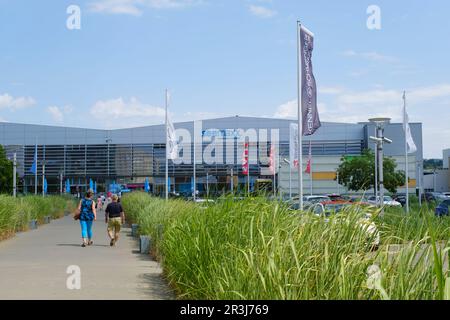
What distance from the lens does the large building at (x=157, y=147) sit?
76250mm

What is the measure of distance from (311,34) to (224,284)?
30.0 feet

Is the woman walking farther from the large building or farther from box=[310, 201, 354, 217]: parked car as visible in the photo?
the large building

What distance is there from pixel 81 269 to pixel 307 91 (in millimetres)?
6352

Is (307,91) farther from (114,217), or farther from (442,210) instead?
(442,210)

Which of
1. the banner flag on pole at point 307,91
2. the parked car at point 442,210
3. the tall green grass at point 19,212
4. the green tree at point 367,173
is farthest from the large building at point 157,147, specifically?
the banner flag on pole at point 307,91

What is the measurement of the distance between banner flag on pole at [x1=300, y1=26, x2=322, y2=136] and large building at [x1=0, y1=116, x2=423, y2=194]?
60146 millimetres

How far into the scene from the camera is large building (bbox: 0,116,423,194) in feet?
250

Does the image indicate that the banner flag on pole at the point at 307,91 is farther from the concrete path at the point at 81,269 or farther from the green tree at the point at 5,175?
the green tree at the point at 5,175

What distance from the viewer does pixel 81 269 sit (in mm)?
11281

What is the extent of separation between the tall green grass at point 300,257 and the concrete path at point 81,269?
0.97 metres

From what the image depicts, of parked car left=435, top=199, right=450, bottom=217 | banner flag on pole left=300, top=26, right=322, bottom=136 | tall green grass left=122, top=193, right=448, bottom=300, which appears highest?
banner flag on pole left=300, top=26, right=322, bottom=136

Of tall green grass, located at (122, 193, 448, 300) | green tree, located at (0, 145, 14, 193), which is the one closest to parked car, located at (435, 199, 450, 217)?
tall green grass, located at (122, 193, 448, 300)

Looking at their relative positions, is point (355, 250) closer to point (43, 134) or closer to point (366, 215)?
point (366, 215)
